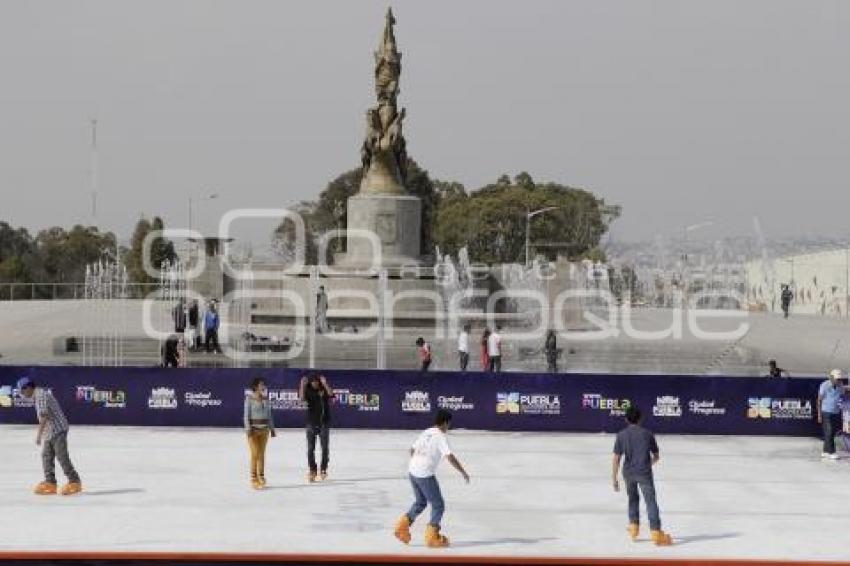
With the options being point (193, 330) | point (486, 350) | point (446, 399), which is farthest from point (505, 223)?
point (446, 399)

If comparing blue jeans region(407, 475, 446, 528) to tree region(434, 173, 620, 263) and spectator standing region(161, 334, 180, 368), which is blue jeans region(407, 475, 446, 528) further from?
tree region(434, 173, 620, 263)

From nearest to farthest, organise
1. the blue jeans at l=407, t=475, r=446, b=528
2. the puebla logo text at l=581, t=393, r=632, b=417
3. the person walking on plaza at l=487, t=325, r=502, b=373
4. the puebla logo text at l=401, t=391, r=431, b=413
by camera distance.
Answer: the blue jeans at l=407, t=475, r=446, b=528 < the puebla logo text at l=581, t=393, r=632, b=417 < the puebla logo text at l=401, t=391, r=431, b=413 < the person walking on plaza at l=487, t=325, r=502, b=373

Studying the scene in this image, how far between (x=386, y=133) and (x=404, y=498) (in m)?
31.1

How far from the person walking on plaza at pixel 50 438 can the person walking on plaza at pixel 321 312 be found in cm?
2422

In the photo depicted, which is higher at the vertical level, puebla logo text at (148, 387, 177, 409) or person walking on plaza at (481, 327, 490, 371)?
person walking on plaza at (481, 327, 490, 371)

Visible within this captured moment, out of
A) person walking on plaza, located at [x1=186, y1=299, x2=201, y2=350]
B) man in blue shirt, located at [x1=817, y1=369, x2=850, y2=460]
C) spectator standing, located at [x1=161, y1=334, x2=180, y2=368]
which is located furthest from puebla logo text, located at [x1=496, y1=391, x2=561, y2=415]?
person walking on plaza, located at [x1=186, y1=299, x2=201, y2=350]

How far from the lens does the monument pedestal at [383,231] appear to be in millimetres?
46125

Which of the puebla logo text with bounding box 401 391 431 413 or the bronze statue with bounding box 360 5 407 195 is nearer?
the puebla logo text with bounding box 401 391 431 413

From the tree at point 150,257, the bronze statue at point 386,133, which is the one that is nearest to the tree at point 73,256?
the tree at point 150,257

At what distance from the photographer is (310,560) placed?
42.7ft

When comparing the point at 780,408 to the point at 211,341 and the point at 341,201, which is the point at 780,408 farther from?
the point at 341,201

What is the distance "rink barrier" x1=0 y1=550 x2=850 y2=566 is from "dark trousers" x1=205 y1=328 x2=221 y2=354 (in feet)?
71.4

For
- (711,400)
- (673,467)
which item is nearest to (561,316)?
(711,400)

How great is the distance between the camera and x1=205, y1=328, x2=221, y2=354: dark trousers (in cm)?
3486
